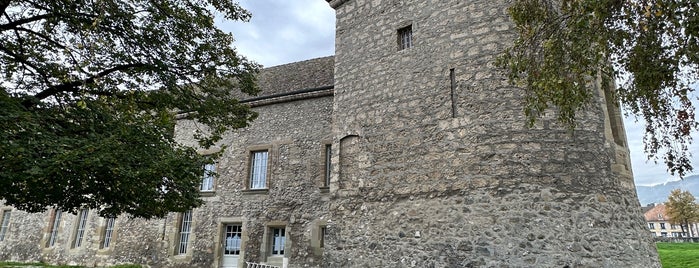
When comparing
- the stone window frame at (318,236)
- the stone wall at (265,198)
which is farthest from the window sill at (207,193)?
the stone window frame at (318,236)

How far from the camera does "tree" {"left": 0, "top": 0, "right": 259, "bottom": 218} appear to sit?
20.0 ft

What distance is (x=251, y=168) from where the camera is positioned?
46.5 feet

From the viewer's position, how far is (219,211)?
14.1 metres

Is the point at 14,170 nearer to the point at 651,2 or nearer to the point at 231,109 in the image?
the point at 231,109

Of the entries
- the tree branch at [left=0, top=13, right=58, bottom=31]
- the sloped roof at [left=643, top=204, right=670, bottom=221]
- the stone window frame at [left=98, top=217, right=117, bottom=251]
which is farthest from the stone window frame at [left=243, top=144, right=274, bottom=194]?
the sloped roof at [left=643, top=204, right=670, bottom=221]

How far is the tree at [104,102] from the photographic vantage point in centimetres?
611

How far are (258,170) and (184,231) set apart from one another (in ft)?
11.5

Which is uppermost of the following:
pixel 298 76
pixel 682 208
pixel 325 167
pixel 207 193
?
pixel 298 76

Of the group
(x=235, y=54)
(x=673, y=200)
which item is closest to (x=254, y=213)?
(x=235, y=54)

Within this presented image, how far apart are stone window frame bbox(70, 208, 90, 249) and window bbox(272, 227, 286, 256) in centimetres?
893

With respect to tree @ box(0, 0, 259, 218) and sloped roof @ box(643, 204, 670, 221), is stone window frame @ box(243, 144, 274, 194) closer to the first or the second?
tree @ box(0, 0, 259, 218)

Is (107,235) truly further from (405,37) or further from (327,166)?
(405,37)

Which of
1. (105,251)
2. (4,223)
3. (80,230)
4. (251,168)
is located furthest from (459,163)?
(4,223)

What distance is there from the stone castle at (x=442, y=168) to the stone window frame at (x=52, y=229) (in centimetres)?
1035
